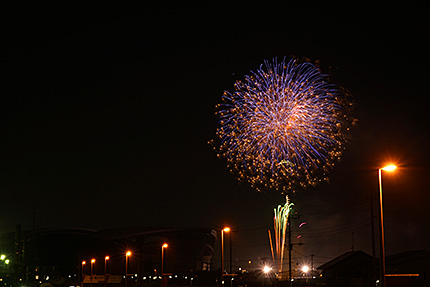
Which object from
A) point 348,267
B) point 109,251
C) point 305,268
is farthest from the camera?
point 305,268

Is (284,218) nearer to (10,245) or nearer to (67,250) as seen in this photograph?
(67,250)

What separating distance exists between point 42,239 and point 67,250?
31.1 feet

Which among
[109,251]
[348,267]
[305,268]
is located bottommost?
[305,268]

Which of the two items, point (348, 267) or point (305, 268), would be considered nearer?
point (348, 267)

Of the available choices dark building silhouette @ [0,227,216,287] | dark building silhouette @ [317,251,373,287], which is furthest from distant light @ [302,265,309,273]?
dark building silhouette @ [317,251,373,287]

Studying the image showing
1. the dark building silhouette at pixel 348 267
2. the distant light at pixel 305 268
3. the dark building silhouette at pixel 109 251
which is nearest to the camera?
the dark building silhouette at pixel 348 267

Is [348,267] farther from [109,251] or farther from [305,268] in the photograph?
[305,268]

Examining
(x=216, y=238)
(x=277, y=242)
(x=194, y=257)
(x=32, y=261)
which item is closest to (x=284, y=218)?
(x=277, y=242)

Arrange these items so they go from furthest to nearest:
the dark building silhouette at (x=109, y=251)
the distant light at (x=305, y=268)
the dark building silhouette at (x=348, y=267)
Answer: the distant light at (x=305, y=268) < the dark building silhouette at (x=109, y=251) < the dark building silhouette at (x=348, y=267)

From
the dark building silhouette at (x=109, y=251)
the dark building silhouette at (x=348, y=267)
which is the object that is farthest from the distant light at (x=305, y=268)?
the dark building silhouette at (x=348, y=267)

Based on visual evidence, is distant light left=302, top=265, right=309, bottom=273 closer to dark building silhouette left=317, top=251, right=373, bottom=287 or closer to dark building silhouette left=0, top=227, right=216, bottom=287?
dark building silhouette left=0, top=227, right=216, bottom=287

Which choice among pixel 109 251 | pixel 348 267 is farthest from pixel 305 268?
pixel 348 267

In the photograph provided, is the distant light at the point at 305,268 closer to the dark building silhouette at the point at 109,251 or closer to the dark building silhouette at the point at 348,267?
the dark building silhouette at the point at 109,251

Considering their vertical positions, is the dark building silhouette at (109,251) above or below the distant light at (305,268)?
above
